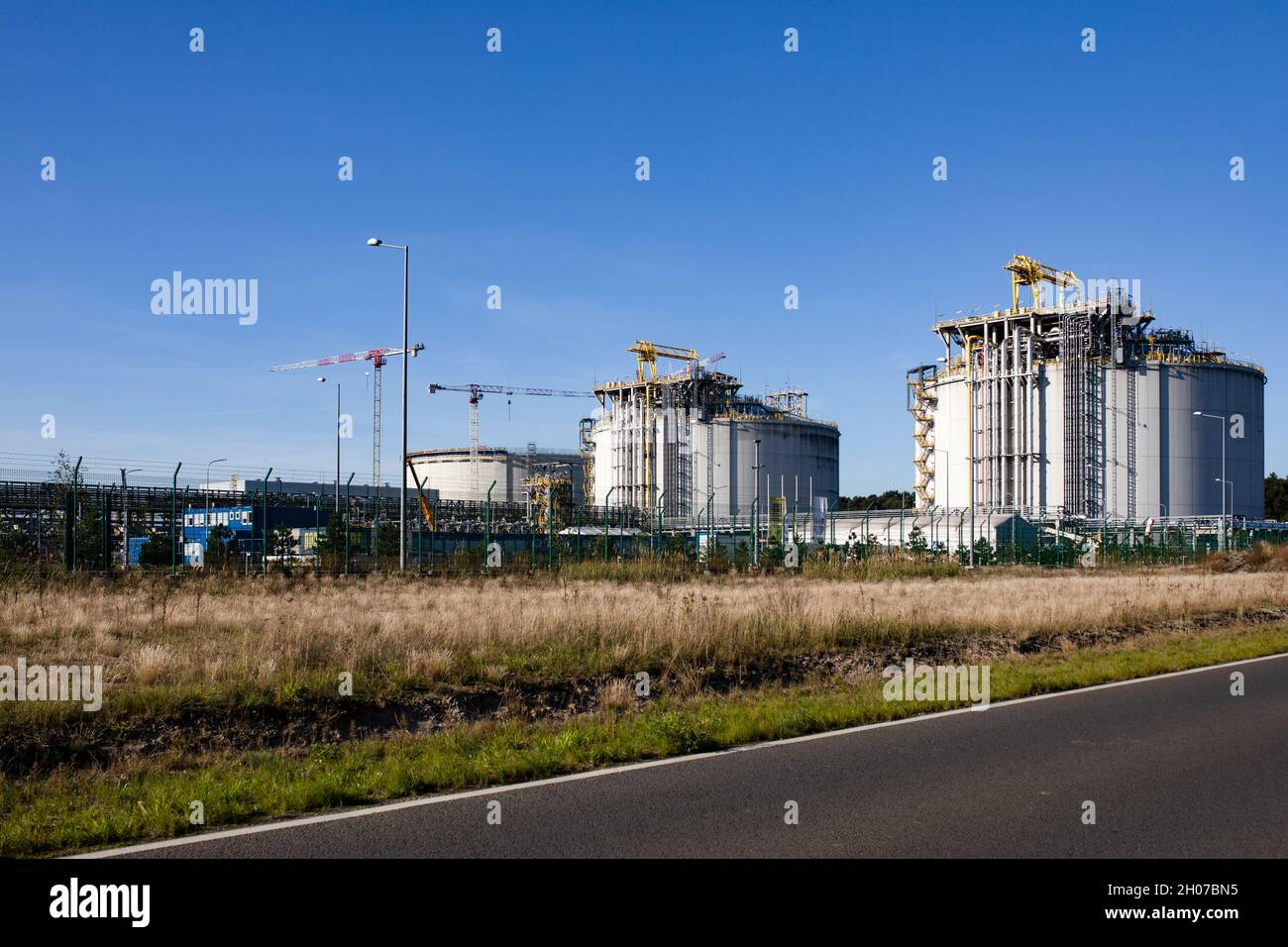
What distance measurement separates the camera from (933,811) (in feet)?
24.7

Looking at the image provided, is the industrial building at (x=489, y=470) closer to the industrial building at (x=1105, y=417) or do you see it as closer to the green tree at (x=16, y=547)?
the industrial building at (x=1105, y=417)

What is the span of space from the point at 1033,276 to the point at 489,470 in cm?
6204

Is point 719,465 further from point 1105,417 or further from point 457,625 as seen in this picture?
point 457,625

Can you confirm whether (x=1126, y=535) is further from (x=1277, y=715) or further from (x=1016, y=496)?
(x=1277, y=715)

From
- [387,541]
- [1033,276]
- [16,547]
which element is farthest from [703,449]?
[16,547]

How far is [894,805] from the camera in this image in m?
7.69

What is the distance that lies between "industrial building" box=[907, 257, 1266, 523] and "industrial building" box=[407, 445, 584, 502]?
50.2 metres

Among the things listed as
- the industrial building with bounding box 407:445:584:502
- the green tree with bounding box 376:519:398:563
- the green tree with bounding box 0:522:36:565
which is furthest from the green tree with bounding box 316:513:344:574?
the industrial building with bounding box 407:445:584:502
